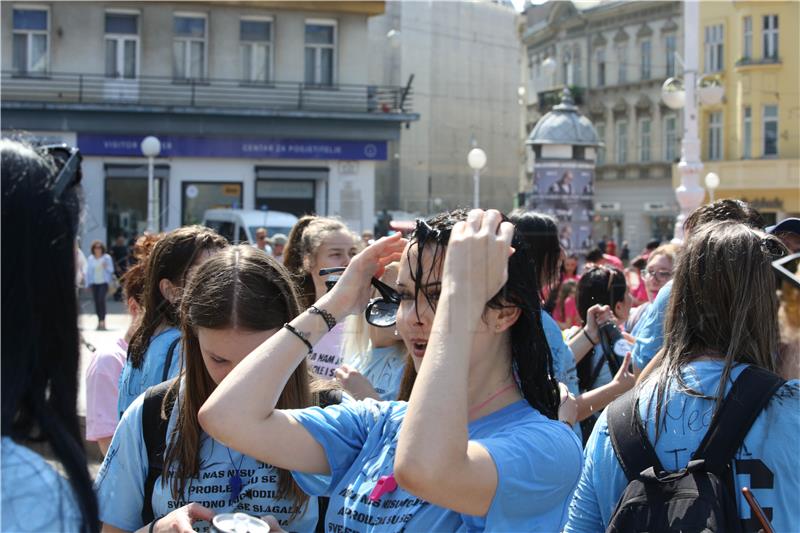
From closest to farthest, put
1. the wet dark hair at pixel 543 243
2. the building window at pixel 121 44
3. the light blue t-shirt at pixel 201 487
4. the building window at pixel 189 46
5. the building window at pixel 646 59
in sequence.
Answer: the light blue t-shirt at pixel 201 487
the wet dark hair at pixel 543 243
the building window at pixel 121 44
the building window at pixel 189 46
the building window at pixel 646 59

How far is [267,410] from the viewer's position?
2389mm

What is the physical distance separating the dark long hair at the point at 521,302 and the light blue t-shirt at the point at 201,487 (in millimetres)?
713

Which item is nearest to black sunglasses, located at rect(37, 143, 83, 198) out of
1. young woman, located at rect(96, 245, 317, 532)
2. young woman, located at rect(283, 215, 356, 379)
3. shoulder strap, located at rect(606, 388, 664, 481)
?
young woman, located at rect(96, 245, 317, 532)

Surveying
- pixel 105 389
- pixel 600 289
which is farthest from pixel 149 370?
pixel 600 289

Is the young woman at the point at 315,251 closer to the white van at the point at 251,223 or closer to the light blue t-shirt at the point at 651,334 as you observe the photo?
the light blue t-shirt at the point at 651,334

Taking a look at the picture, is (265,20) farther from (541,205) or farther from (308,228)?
(308,228)

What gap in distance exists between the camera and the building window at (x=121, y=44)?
2689 cm

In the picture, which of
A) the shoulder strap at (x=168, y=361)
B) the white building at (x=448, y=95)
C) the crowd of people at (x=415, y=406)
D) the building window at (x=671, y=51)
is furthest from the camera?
the building window at (x=671, y=51)

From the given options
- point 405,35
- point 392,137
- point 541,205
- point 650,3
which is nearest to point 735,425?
point 541,205

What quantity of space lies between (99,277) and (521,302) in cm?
1789

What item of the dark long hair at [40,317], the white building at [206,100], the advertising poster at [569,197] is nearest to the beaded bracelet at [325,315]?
the dark long hair at [40,317]

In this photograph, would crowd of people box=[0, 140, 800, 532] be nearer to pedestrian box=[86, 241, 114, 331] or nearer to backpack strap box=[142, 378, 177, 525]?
backpack strap box=[142, 378, 177, 525]

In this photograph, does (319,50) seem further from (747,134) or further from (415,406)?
(415,406)

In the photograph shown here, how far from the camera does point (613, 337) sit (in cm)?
510
